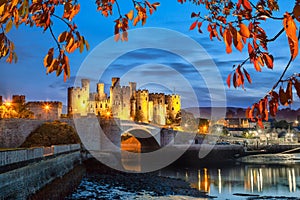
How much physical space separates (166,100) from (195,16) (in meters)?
84.6

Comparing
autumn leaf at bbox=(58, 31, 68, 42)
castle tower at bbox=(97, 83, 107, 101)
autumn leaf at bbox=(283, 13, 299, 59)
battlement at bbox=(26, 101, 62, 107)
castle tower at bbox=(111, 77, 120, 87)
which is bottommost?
autumn leaf at bbox=(283, 13, 299, 59)

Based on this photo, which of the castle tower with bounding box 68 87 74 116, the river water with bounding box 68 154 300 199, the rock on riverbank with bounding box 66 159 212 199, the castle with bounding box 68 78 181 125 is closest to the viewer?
the rock on riverbank with bounding box 66 159 212 199

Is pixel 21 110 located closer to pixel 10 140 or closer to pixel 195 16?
pixel 10 140

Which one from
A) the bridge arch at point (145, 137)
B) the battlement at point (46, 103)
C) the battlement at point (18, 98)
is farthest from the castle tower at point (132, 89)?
the battlement at point (18, 98)

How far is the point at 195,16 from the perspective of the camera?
3.64 m

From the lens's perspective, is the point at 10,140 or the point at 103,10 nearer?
the point at 103,10

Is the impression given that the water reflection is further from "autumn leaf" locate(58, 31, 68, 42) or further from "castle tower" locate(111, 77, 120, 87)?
"castle tower" locate(111, 77, 120, 87)

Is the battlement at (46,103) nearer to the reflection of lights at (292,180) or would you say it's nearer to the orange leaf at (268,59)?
the reflection of lights at (292,180)

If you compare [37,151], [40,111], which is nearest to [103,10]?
[37,151]

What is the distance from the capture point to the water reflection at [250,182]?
22.4 m

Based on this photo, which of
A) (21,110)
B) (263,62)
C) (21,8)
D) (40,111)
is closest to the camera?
(21,8)

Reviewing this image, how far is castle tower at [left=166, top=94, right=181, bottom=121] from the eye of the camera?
8725 centimetres

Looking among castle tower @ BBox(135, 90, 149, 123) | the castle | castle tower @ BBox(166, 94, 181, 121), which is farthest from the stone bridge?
castle tower @ BBox(166, 94, 181, 121)

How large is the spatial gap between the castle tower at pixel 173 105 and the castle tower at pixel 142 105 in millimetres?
11923
